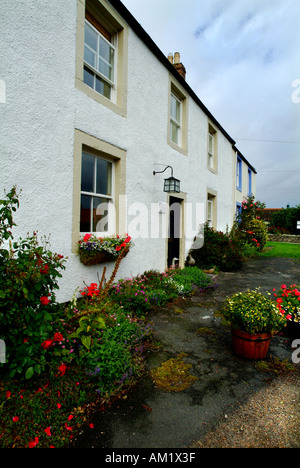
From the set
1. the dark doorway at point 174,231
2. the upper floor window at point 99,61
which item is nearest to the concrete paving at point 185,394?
the dark doorway at point 174,231

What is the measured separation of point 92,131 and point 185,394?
4091 millimetres

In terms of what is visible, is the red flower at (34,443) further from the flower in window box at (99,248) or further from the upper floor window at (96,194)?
the upper floor window at (96,194)

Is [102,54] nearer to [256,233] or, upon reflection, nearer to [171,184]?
[171,184]

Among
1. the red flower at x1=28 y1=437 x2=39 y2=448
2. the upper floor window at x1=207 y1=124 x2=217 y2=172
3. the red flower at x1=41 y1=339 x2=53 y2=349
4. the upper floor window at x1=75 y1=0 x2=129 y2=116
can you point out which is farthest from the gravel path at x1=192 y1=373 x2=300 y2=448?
the upper floor window at x1=207 y1=124 x2=217 y2=172

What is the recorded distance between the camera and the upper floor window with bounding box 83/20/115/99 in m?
4.57

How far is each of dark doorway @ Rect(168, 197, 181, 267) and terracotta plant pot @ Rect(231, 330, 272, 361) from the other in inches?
168

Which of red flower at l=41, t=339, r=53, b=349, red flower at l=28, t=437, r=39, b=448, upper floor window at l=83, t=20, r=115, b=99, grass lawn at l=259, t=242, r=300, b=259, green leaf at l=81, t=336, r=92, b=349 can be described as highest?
upper floor window at l=83, t=20, r=115, b=99

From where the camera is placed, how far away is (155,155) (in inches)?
250

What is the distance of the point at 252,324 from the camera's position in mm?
3066

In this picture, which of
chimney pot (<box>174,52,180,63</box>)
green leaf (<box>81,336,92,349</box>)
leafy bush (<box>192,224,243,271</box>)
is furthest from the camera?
chimney pot (<box>174,52,180,63</box>)

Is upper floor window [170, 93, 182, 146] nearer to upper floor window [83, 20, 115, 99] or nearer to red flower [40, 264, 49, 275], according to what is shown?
upper floor window [83, 20, 115, 99]
